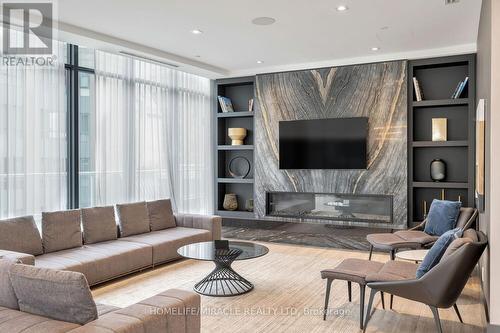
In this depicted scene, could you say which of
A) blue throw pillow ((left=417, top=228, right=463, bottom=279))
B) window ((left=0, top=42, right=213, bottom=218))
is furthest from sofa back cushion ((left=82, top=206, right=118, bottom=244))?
blue throw pillow ((left=417, top=228, right=463, bottom=279))

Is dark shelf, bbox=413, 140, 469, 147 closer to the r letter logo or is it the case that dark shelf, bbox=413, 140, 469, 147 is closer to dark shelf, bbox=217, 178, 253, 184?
dark shelf, bbox=217, 178, 253, 184

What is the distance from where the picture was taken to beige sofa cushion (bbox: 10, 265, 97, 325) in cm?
211

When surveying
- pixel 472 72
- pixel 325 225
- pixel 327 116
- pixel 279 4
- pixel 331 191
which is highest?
pixel 279 4

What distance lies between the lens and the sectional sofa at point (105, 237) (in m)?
4.06

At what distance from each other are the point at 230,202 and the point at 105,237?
286 centimetres

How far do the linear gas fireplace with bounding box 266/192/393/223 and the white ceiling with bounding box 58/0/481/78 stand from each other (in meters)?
2.11

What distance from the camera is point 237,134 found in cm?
734

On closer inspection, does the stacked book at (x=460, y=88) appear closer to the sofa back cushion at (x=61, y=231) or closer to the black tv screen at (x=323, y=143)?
the black tv screen at (x=323, y=143)

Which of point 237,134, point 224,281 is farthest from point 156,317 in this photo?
point 237,134

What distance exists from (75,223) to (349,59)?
451cm

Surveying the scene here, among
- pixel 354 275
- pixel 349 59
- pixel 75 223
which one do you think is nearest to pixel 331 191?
pixel 349 59

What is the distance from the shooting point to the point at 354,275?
3.31 m

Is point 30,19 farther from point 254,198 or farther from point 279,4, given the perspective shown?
point 254,198
